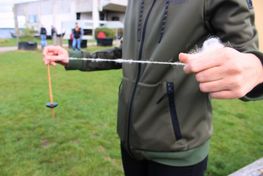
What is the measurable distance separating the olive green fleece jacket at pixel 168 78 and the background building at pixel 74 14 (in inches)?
1117

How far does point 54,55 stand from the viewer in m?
1.44

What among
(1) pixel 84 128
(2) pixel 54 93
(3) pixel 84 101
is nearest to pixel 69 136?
(1) pixel 84 128

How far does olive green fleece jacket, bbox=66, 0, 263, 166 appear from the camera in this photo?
96 centimetres

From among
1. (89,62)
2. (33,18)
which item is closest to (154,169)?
(89,62)

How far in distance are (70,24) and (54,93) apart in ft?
85.0

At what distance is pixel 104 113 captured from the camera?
14.2 ft

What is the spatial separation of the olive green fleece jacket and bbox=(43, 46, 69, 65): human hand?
0.36 metres

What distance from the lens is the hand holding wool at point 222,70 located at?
63 centimetres

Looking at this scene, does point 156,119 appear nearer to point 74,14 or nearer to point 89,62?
point 89,62

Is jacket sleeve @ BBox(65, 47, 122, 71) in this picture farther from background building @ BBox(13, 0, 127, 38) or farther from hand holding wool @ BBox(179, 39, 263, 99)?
background building @ BBox(13, 0, 127, 38)

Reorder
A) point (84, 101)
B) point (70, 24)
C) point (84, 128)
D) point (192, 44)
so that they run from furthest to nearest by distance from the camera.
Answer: point (70, 24)
point (84, 101)
point (84, 128)
point (192, 44)

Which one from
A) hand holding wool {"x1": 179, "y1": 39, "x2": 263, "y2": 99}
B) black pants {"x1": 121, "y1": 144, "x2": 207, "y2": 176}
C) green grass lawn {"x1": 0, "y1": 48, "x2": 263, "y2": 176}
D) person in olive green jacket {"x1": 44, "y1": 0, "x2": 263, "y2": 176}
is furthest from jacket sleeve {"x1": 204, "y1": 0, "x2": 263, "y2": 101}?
green grass lawn {"x1": 0, "y1": 48, "x2": 263, "y2": 176}

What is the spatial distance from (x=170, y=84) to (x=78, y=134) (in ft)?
8.76

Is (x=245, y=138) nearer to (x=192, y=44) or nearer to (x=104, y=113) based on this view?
(x=104, y=113)
